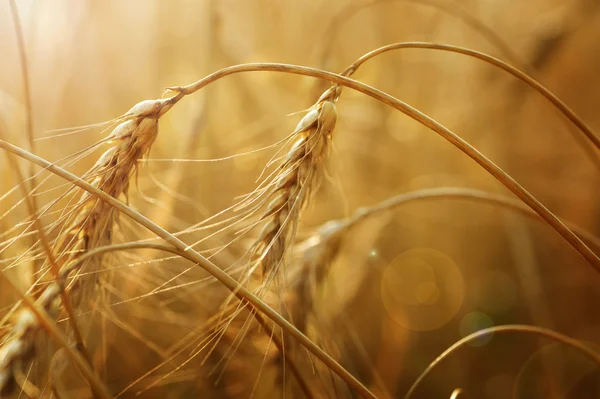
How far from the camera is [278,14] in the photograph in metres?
1.49

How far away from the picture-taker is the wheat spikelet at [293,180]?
0.49m

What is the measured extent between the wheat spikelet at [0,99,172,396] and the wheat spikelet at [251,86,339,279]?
138 millimetres

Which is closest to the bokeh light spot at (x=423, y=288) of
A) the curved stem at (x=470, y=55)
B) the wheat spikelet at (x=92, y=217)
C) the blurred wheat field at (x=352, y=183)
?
the blurred wheat field at (x=352, y=183)

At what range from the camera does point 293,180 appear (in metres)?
0.50

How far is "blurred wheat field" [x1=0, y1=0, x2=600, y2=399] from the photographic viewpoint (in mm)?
805

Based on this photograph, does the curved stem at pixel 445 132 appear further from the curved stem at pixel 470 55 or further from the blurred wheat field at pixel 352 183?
the blurred wheat field at pixel 352 183

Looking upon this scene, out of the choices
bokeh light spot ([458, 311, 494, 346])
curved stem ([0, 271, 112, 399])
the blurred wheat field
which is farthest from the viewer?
bokeh light spot ([458, 311, 494, 346])

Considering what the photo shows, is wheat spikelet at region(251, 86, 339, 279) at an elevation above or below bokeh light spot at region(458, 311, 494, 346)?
above

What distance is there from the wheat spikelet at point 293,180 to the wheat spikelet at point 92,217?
0.45 feet

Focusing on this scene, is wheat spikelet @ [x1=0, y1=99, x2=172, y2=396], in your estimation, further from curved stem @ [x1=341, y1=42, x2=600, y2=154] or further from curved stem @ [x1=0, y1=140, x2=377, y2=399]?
curved stem @ [x1=341, y1=42, x2=600, y2=154]

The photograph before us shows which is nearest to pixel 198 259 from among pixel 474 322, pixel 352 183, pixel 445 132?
pixel 445 132

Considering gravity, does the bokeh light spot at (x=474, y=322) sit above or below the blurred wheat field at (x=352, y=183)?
below

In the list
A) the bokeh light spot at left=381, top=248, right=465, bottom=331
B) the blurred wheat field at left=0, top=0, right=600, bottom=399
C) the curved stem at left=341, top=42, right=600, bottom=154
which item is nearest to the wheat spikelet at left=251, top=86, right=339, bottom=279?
the curved stem at left=341, top=42, right=600, bottom=154

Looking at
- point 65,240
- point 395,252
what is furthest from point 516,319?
point 65,240
